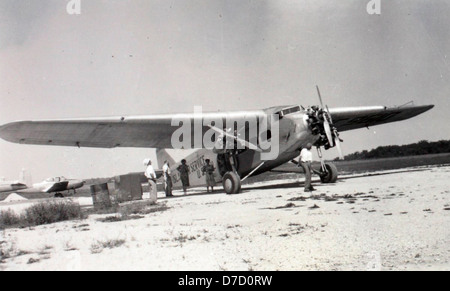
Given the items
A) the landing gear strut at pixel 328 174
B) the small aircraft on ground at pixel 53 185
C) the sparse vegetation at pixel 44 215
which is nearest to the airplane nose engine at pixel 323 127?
the landing gear strut at pixel 328 174

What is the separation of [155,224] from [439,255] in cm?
457

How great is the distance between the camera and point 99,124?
1227cm

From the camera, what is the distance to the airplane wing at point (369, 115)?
15336mm

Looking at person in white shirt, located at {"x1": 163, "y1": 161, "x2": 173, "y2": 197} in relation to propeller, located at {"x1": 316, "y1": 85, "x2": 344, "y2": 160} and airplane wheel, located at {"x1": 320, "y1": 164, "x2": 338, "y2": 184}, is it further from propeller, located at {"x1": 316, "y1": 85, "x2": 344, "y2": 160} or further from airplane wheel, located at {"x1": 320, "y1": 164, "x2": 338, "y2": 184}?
propeller, located at {"x1": 316, "y1": 85, "x2": 344, "y2": 160}

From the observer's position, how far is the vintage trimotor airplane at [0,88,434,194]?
39.3ft

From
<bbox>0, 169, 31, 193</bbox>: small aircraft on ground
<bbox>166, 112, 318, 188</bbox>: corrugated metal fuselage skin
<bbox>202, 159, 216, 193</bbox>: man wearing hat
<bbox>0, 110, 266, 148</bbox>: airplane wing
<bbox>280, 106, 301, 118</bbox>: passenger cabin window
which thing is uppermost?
<bbox>280, 106, 301, 118</bbox>: passenger cabin window

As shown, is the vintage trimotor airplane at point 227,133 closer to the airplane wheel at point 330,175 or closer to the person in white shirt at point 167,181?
the airplane wheel at point 330,175

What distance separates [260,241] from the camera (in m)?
4.89

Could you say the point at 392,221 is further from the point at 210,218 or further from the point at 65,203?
the point at 65,203

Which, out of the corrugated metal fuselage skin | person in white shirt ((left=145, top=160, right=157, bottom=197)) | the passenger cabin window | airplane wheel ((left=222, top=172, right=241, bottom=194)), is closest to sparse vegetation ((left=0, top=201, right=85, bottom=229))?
person in white shirt ((left=145, top=160, right=157, bottom=197))

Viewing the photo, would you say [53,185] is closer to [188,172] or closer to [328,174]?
[188,172]

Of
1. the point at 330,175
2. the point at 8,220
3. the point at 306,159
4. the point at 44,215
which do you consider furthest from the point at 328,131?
the point at 8,220

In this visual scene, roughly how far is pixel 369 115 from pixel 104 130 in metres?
10.4
